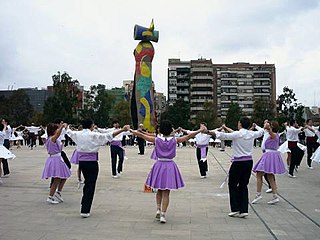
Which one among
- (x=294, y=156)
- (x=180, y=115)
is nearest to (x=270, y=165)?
(x=294, y=156)

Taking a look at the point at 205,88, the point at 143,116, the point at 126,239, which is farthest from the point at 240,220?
the point at 205,88

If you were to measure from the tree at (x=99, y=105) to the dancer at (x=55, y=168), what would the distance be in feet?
176

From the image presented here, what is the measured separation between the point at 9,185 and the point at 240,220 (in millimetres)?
7060

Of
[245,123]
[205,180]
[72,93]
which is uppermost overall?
[72,93]

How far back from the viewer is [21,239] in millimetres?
6348

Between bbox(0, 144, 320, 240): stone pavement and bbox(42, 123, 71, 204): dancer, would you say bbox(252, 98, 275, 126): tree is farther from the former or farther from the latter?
bbox(42, 123, 71, 204): dancer

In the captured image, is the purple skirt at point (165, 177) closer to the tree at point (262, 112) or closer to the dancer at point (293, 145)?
the dancer at point (293, 145)

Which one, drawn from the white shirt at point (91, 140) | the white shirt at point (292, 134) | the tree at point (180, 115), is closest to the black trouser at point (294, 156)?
the white shirt at point (292, 134)

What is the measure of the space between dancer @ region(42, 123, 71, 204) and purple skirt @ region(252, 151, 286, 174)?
4.21 meters

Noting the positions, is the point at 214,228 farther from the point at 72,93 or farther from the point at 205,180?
the point at 72,93

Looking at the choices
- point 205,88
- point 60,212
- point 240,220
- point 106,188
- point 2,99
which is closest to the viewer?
point 240,220

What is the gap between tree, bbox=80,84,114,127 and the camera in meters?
63.9

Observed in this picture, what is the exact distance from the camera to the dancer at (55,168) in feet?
30.8

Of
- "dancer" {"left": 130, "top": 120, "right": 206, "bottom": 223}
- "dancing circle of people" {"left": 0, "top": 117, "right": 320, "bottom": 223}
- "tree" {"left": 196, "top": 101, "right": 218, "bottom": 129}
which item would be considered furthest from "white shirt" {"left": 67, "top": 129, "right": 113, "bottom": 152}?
"tree" {"left": 196, "top": 101, "right": 218, "bottom": 129}
